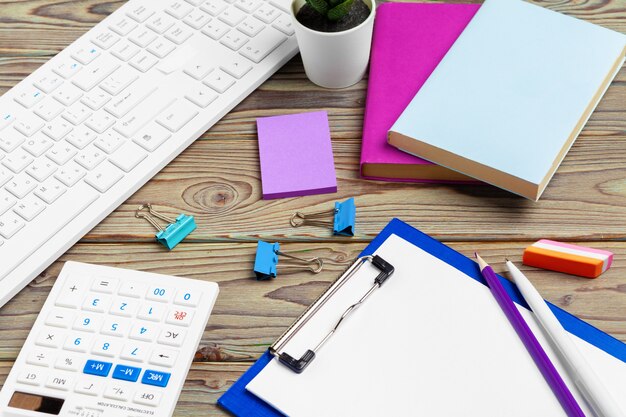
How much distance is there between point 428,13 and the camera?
918 millimetres

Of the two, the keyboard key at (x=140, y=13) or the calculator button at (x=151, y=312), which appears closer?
the calculator button at (x=151, y=312)

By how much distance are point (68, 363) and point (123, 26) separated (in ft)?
1.55

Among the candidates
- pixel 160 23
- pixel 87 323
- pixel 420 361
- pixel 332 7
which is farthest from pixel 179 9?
pixel 420 361

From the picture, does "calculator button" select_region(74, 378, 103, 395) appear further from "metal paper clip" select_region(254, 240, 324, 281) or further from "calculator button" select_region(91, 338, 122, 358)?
"metal paper clip" select_region(254, 240, 324, 281)

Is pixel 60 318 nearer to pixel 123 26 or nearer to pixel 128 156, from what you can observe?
pixel 128 156

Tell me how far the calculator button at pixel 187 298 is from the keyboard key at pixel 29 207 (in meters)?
0.19

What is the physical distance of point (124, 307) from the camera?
0.70 m

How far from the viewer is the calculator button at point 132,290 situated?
710 millimetres

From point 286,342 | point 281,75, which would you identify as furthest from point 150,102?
point 286,342

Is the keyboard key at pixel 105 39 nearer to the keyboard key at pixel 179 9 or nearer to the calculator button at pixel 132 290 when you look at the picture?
the keyboard key at pixel 179 9

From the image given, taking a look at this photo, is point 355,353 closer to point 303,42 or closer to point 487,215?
point 487,215

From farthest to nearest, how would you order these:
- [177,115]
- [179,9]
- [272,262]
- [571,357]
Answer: [179,9], [177,115], [272,262], [571,357]

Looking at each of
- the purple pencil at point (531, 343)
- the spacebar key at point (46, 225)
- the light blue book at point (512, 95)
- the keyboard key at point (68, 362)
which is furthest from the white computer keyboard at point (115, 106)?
the purple pencil at point (531, 343)

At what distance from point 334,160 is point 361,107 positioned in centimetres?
9
